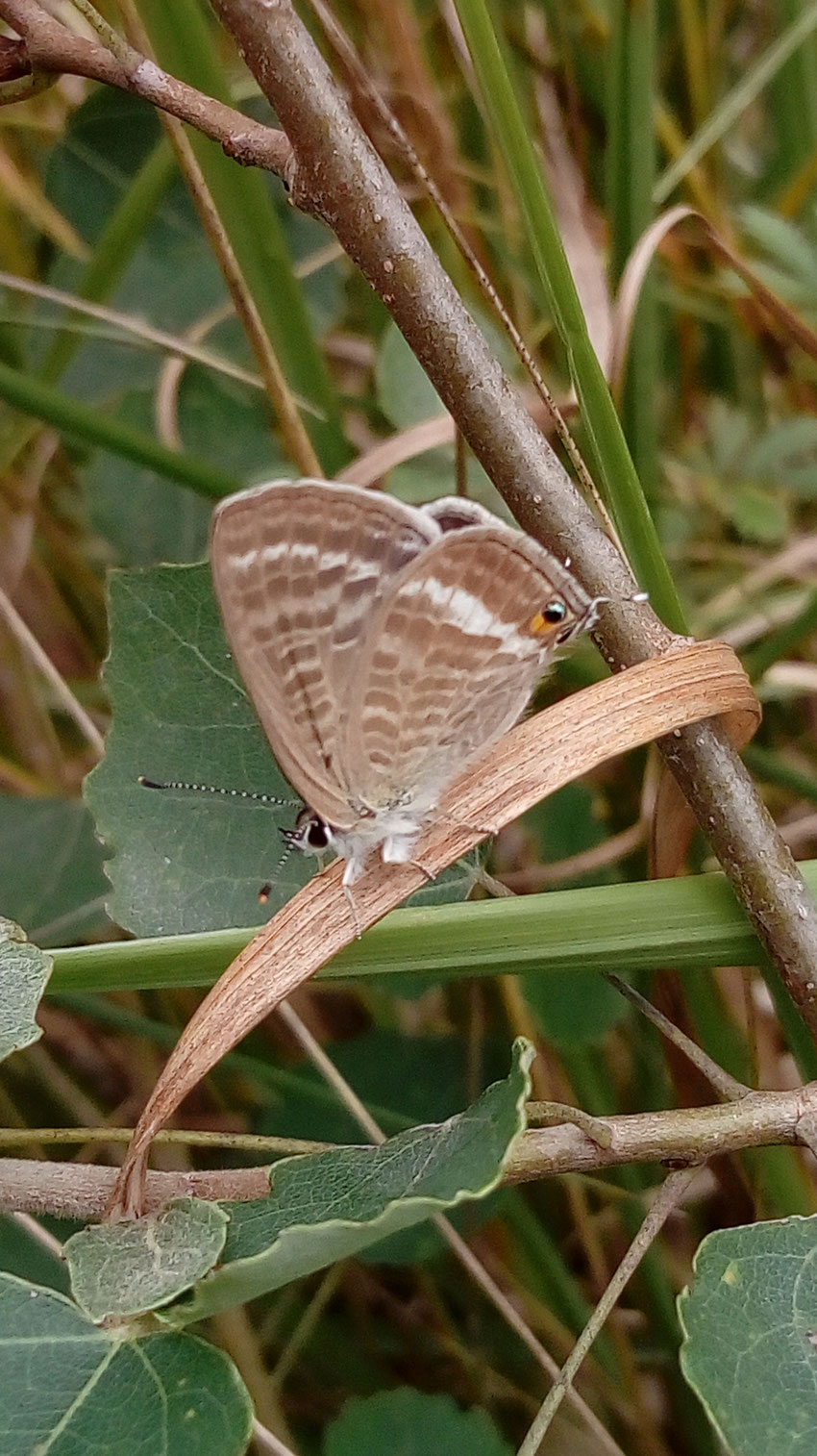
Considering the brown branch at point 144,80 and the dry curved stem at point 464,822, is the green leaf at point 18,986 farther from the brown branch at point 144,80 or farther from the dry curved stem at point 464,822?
the brown branch at point 144,80

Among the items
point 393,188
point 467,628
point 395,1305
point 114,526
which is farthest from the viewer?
point 114,526

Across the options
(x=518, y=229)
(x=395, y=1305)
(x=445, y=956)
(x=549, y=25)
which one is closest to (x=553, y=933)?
(x=445, y=956)

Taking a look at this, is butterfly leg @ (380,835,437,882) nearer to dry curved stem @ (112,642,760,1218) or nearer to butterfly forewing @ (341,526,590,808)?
dry curved stem @ (112,642,760,1218)

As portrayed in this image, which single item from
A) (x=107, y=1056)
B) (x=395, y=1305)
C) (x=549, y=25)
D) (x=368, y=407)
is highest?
(x=549, y=25)

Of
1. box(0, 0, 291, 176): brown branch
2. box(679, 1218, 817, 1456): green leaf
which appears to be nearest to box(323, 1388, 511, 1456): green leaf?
box(679, 1218, 817, 1456): green leaf

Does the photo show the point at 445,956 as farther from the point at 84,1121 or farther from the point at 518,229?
the point at 518,229
